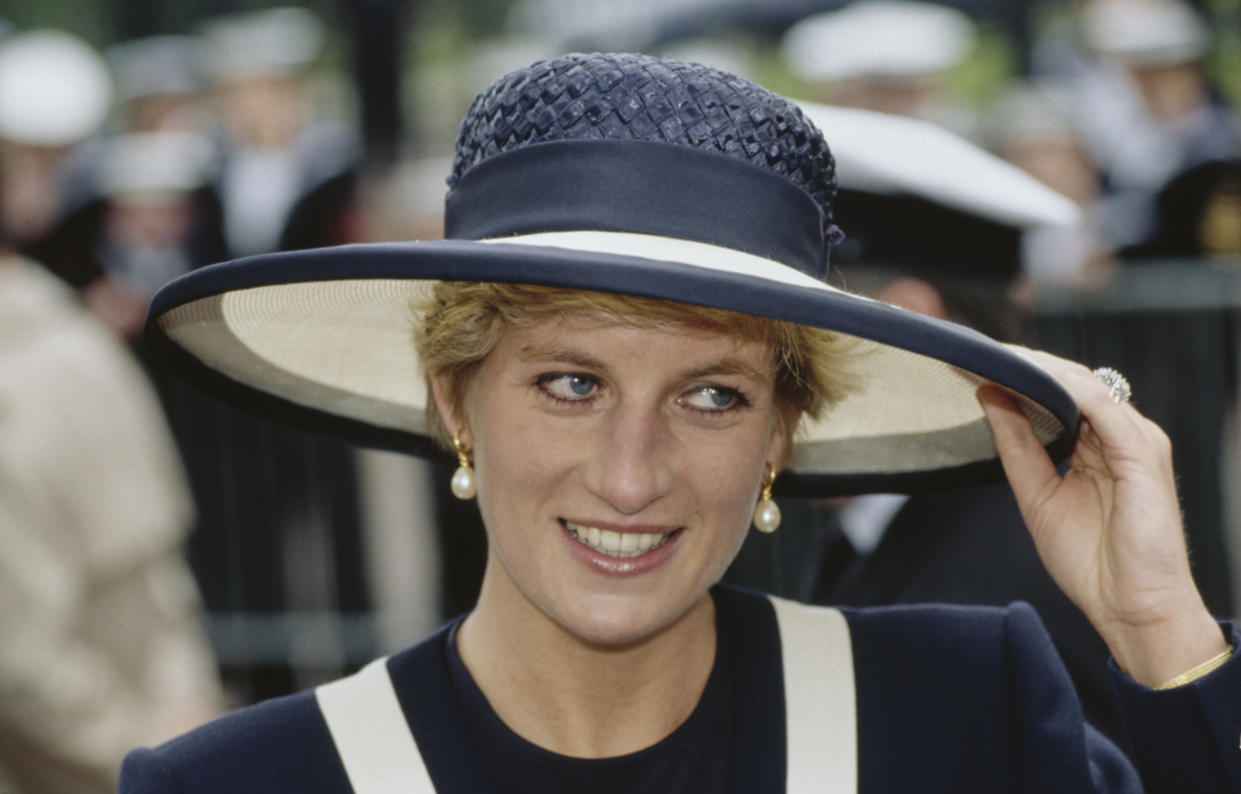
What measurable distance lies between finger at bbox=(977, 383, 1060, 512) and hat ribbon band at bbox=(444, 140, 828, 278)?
1.63 feet

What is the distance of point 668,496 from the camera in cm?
206

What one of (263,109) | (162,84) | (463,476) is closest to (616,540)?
(463,476)

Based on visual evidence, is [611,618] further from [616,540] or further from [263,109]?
[263,109]

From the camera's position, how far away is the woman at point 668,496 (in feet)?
6.34

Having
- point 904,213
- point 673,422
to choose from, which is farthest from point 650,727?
point 904,213

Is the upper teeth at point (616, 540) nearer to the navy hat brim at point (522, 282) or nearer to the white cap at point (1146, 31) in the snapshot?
the navy hat brim at point (522, 282)

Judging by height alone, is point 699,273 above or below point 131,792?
above

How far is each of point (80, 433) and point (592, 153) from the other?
8.84 feet

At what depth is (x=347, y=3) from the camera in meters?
6.38

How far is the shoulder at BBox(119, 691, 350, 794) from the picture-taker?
2.09 meters

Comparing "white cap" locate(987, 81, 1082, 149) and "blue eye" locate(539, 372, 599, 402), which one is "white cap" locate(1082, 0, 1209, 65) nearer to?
"white cap" locate(987, 81, 1082, 149)

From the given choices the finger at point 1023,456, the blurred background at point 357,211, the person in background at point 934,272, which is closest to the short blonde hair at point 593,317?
the finger at point 1023,456

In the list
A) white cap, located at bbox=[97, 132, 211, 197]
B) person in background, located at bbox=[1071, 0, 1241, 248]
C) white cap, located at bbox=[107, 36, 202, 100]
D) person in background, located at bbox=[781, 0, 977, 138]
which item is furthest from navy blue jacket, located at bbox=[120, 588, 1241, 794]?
white cap, located at bbox=[107, 36, 202, 100]

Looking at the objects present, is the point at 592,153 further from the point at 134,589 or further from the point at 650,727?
the point at 134,589
